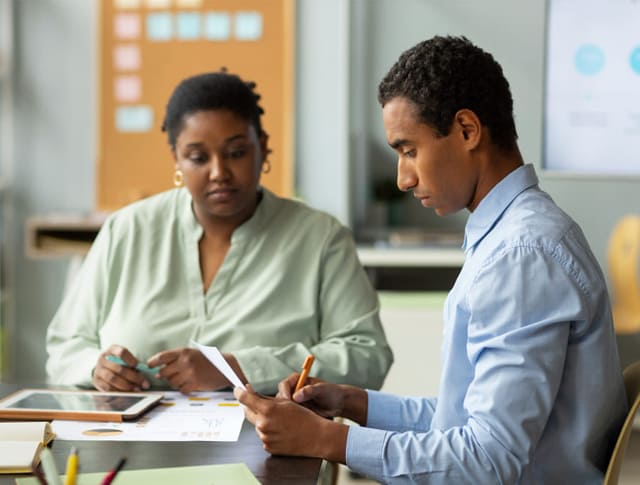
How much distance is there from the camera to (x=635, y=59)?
9.44ft

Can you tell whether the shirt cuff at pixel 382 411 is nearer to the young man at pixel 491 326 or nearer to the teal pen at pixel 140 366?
the young man at pixel 491 326

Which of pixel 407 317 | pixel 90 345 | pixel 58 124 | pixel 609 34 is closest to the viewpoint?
pixel 90 345

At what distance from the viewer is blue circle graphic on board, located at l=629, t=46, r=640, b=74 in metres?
2.86

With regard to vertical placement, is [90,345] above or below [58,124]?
below

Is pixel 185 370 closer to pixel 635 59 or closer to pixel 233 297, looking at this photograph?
pixel 233 297

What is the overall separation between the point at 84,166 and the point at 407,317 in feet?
5.73

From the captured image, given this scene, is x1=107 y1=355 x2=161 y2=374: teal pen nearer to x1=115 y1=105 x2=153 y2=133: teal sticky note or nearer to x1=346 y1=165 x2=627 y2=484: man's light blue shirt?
x1=346 y1=165 x2=627 y2=484: man's light blue shirt

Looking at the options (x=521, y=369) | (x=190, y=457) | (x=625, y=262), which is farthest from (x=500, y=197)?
(x=625, y=262)

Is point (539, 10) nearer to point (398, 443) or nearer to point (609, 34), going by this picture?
point (609, 34)

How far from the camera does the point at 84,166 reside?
4219mm

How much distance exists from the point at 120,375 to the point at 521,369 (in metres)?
0.80

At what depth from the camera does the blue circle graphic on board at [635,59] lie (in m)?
2.86

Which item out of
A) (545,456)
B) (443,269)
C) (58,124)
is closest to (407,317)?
(443,269)

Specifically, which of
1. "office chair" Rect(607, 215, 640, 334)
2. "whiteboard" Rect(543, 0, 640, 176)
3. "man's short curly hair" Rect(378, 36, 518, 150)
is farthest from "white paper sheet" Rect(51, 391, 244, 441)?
"office chair" Rect(607, 215, 640, 334)
